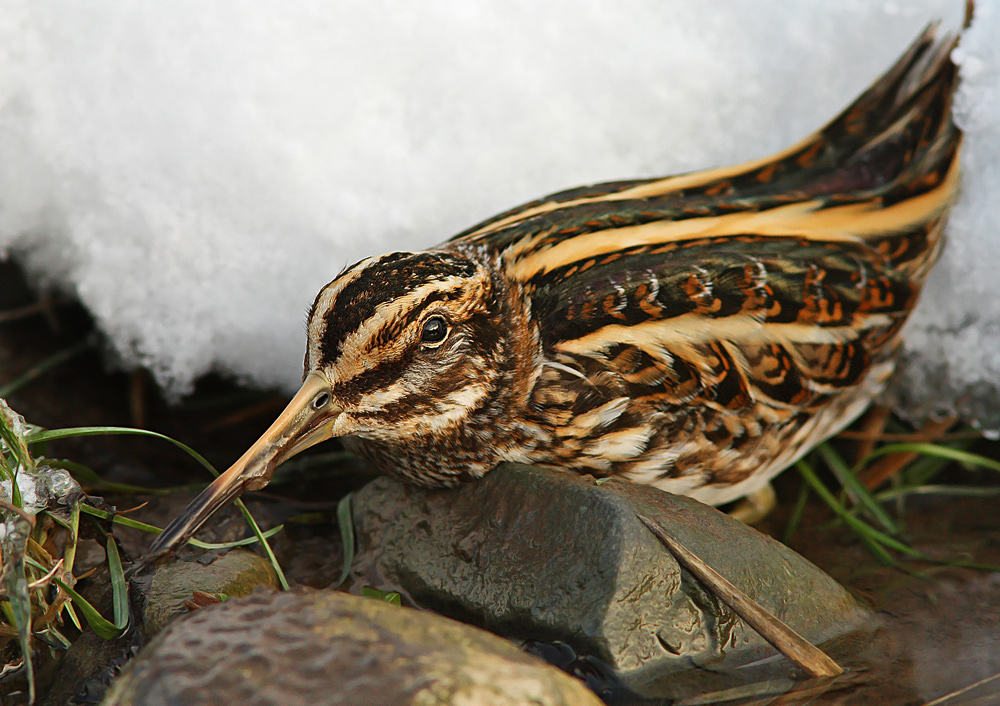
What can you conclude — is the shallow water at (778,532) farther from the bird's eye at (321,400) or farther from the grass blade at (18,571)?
the bird's eye at (321,400)

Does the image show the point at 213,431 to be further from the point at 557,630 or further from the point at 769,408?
the point at 769,408

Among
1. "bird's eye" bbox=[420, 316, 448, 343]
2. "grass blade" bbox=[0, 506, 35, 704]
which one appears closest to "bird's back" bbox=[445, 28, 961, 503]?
"bird's eye" bbox=[420, 316, 448, 343]

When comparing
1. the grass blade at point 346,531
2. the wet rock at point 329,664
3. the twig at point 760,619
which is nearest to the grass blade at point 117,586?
the wet rock at point 329,664

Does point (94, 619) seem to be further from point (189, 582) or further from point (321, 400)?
point (321, 400)

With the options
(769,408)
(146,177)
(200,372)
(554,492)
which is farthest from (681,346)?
(146,177)

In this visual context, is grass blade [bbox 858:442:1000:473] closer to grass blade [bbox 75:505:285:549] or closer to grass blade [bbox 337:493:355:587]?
grass blade [bbox 337:493:355:587]

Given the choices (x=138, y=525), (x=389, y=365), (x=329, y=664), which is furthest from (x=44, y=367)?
(x=329, y=664)
